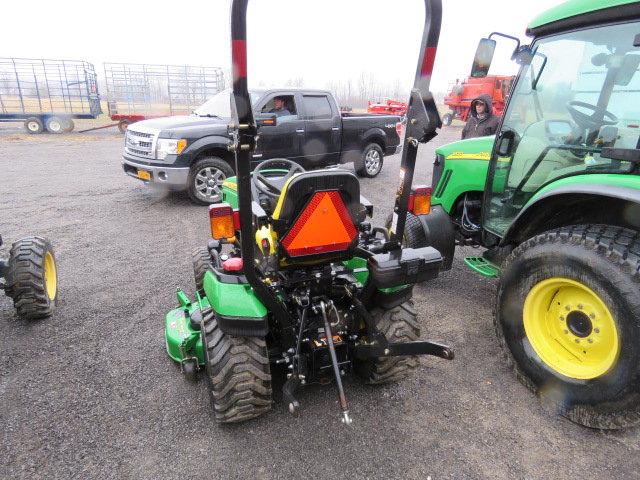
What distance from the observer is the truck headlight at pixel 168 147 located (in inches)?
266

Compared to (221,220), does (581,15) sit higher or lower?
higher

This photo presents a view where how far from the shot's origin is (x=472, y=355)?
10.8 ft

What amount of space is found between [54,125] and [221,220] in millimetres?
19971

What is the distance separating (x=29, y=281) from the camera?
11.1 feet

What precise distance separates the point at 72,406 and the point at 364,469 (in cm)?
188

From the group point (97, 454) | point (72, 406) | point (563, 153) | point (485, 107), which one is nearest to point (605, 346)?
point (563, 153)

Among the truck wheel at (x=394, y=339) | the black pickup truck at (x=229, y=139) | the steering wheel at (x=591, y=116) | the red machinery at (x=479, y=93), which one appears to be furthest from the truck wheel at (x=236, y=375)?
the red machinery at (x=479, y=93)

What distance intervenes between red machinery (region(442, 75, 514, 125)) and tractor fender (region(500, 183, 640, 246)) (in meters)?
16.3

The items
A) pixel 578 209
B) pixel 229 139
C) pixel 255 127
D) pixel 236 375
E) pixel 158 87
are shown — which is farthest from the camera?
pixel 158 87

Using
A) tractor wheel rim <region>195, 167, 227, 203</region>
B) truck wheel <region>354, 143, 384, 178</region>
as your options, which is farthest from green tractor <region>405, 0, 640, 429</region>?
truck wheel <region>354, 143, 384, 178</region>

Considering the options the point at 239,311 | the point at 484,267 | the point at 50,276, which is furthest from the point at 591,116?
the point at 50,276

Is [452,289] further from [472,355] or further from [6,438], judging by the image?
[6,438]

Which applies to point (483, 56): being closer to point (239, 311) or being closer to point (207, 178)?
point (239, 311)

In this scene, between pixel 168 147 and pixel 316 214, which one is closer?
pixel 316 214
